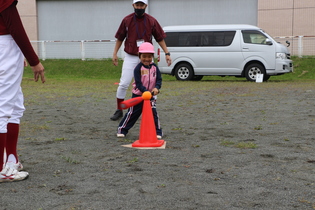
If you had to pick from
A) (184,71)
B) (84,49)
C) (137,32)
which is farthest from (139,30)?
(84,49)

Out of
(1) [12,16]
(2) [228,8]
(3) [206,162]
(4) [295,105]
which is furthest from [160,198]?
(2) [228,8]

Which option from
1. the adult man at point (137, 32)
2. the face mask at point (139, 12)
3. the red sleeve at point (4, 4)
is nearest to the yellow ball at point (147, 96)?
the adult man at point (137, 32)

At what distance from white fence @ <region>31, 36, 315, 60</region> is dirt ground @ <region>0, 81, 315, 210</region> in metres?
16.1

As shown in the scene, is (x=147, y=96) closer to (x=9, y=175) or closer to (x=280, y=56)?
(x=9, y=175)

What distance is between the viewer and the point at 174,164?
16.0 feet

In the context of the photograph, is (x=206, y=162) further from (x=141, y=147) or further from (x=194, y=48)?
(x=194, y=48)

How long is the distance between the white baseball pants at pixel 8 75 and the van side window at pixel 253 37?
15.6 metres

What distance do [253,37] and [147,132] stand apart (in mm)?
13829

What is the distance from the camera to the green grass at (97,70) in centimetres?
2190

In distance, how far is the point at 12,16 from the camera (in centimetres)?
398

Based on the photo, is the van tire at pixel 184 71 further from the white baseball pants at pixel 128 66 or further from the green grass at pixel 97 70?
the white baseball pants at pixel 128 66

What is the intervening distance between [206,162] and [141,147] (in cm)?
112

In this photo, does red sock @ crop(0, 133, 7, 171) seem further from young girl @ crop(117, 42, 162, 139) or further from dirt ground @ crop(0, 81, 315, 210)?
young girl @ crop(117, 42, 162, 139)

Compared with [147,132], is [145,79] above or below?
above
